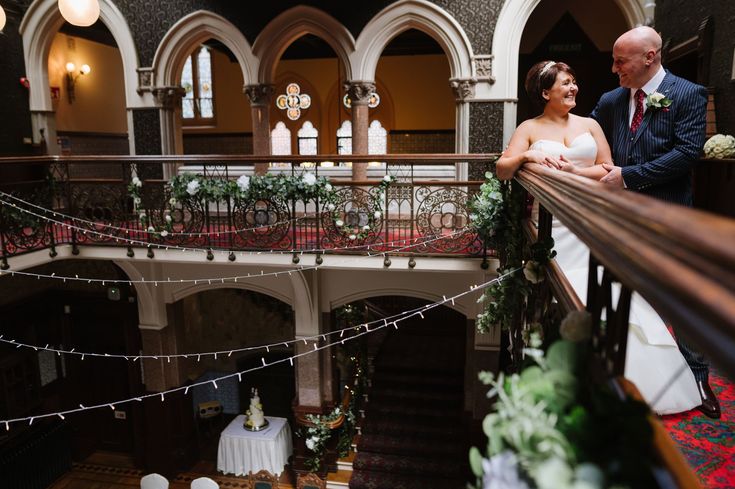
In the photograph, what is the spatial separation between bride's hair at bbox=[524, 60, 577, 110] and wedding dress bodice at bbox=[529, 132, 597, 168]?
0.96 feet

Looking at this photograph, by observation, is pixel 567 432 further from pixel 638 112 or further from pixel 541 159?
pixel 638 112

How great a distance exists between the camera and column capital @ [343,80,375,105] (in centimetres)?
870

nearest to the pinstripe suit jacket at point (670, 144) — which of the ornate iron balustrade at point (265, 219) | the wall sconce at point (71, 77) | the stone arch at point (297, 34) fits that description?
the ornate iron balustrade at point (265, 219)

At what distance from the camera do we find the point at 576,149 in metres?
2.85

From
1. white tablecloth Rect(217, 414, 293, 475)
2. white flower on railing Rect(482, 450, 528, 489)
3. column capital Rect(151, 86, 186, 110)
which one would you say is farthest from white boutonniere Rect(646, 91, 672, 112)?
column capital Rect(151, 86, 186, 110)

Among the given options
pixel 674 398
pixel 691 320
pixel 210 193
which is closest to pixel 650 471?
pixel 691 320

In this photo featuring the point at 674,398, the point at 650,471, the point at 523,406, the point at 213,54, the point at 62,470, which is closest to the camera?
the point at 650,471

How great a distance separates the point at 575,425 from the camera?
907mm

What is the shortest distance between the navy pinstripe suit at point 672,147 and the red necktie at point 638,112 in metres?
0.04

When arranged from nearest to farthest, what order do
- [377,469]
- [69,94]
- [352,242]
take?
[352,242]
[377,469]
[69,94]

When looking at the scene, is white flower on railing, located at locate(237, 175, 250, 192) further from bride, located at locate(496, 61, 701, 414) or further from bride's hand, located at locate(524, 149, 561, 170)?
bride's hand, located at locate(524, 149, 561, 170)

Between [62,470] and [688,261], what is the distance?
11.4 m

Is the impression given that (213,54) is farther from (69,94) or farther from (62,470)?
(62,470)

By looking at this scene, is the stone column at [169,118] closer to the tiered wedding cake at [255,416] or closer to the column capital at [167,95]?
the column capital at [167,95]
